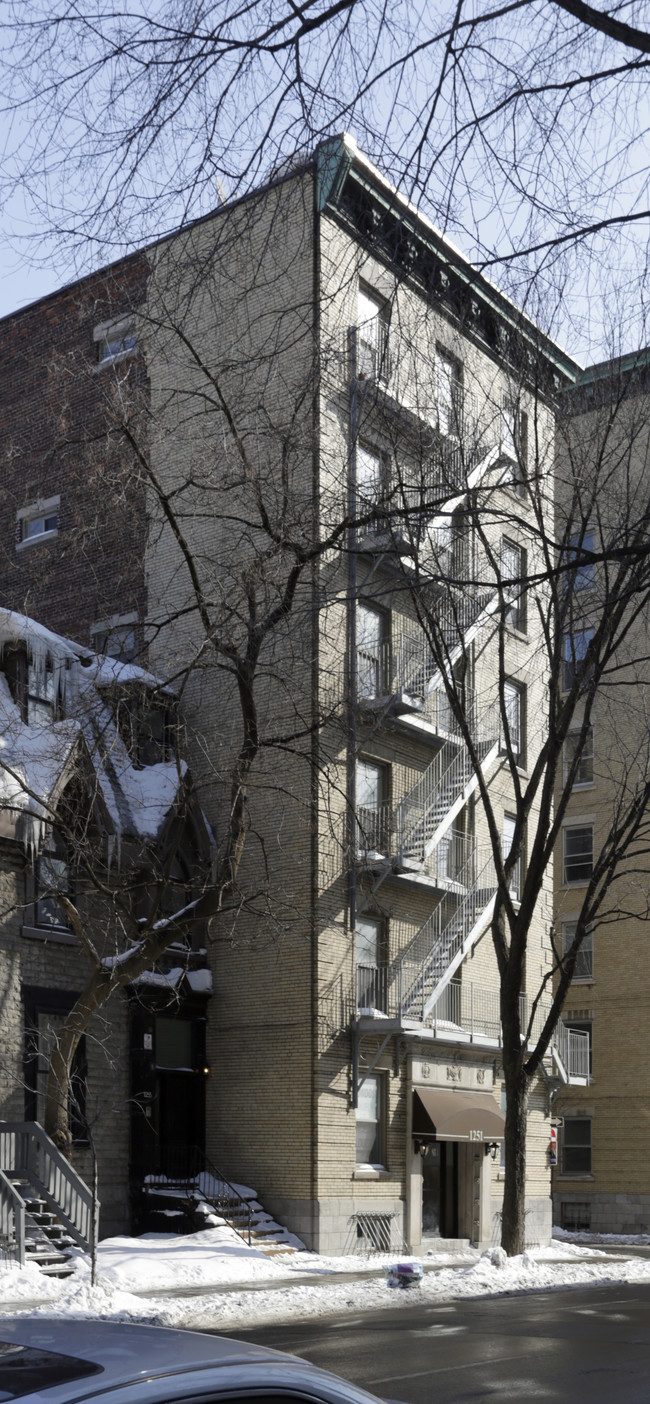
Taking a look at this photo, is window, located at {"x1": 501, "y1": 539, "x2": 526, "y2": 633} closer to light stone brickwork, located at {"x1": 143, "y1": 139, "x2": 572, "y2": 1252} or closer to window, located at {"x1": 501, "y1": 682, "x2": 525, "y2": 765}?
window, located at {"x1": 501, "y1": 682, "x2": 525, "y2": 765}

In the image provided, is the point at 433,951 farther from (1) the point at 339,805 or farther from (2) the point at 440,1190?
(2) the point at 440,1190

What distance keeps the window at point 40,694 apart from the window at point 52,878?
2.08 metres

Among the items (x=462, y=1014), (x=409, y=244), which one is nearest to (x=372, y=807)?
(x=462, y=1014)

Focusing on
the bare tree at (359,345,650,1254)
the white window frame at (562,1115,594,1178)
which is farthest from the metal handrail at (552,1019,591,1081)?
the white window frame at (562,1115,594,1178)

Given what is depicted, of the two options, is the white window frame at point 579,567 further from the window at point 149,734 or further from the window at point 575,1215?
the window at point 575,1215

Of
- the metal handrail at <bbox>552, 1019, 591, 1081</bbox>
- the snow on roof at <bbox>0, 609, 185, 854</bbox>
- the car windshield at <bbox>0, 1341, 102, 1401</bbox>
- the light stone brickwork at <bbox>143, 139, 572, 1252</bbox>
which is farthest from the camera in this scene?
the metal handrail at <bbox>552, 1019, 591, 1081</bbox>

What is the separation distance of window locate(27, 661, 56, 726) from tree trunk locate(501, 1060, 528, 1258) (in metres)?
9.95

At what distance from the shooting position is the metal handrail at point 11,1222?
1911cm

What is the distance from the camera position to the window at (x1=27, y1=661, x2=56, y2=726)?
25281 millimetres

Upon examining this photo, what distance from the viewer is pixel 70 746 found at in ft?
79.5

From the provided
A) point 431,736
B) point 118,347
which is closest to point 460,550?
point 431,736

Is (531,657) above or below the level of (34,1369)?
above

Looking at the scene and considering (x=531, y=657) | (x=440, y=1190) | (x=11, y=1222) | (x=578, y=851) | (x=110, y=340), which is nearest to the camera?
(x=11, y=1222)

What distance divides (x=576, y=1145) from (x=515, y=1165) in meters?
20.7
